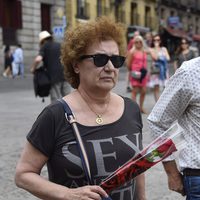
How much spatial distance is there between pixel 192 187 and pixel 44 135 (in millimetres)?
871

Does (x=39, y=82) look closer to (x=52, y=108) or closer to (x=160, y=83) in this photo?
(x=160, y=83)

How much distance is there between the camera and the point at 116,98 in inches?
93.7

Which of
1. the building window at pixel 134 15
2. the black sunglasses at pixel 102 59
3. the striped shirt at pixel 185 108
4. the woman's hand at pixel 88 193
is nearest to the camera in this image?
the woman's hand at pixel 88 193

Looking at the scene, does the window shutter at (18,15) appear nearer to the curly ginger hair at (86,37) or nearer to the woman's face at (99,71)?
the curly ginger hair at (86,37)

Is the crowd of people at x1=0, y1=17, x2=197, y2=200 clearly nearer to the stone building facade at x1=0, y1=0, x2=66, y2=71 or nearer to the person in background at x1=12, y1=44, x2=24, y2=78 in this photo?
the person in background at x1=12, y1=44, x2=24, y2=78

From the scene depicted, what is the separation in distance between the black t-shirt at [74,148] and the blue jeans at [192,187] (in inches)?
18.8

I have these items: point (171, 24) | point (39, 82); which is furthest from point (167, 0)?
point (39, 82)

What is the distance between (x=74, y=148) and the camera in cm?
210

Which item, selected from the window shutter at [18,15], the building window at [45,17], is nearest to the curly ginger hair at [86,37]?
the window shutter at [18,15]

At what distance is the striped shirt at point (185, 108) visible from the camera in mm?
2488

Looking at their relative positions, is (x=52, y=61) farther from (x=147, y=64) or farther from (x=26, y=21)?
(x=26, y=21)

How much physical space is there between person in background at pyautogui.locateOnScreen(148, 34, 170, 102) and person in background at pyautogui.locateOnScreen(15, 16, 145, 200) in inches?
358

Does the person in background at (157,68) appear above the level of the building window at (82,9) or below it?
below

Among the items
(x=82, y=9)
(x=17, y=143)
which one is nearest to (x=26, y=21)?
(x=82, y=9)
